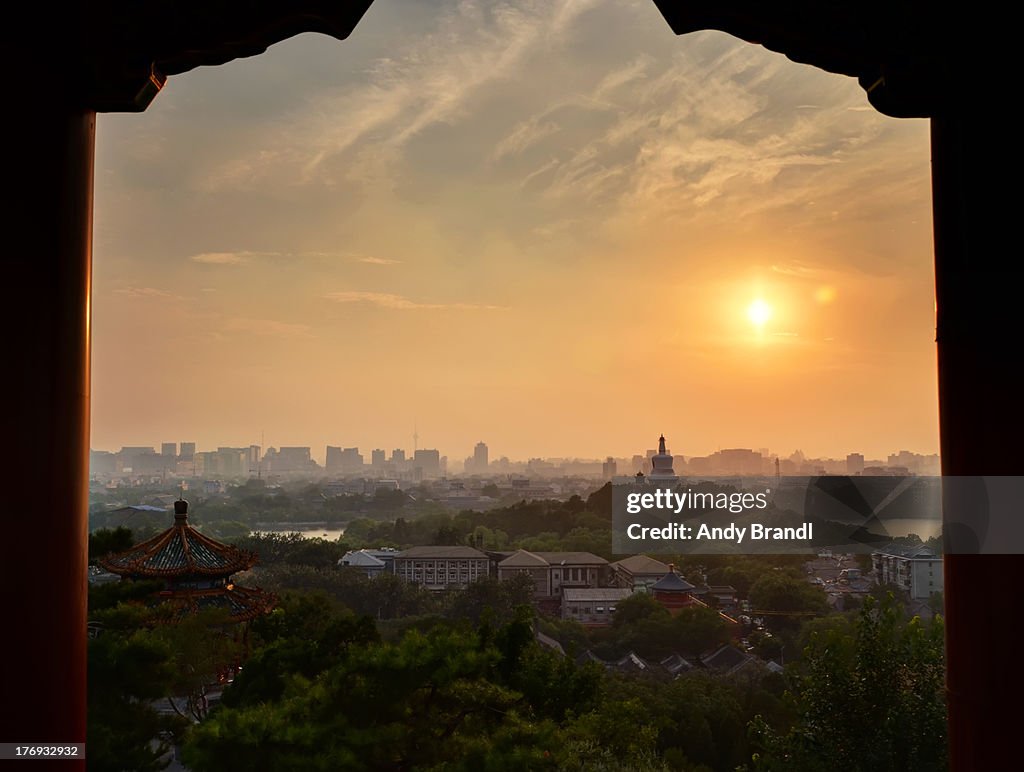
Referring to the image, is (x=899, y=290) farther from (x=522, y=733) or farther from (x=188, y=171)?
(x=188, y=171)

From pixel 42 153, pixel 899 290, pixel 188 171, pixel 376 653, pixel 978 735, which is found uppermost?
pixel 188 171

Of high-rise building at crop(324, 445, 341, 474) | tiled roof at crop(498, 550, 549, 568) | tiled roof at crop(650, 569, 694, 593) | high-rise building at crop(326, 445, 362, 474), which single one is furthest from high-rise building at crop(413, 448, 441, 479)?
tiled roof at crop(650, 569, 694, 593)

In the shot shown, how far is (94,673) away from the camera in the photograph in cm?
310

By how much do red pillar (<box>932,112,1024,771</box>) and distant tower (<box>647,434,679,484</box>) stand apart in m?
3.91

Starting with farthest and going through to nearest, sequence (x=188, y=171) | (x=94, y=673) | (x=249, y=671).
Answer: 1. (x=188, y=171)
2. (x=249, y=671)
3. (x=94, y=673)

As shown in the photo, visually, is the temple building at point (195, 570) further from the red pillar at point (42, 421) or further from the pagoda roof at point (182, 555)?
the red pillar at point (42, 421)

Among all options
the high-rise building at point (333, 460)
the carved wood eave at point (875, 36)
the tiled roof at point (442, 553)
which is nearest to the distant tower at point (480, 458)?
the tiled roof at point (442, 553)

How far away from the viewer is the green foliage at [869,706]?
114 inches

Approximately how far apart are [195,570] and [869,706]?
11.2 feet

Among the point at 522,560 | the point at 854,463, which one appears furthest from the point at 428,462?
the point at 854,463

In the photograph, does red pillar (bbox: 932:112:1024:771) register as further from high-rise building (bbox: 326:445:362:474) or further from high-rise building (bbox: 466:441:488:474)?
high-rise building (bbox: 326:445:362:474)

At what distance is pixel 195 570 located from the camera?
4.36 meters

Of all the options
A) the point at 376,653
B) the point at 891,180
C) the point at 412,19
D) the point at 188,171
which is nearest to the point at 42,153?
the point at 376,653

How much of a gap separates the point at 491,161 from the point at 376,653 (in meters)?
3.56
